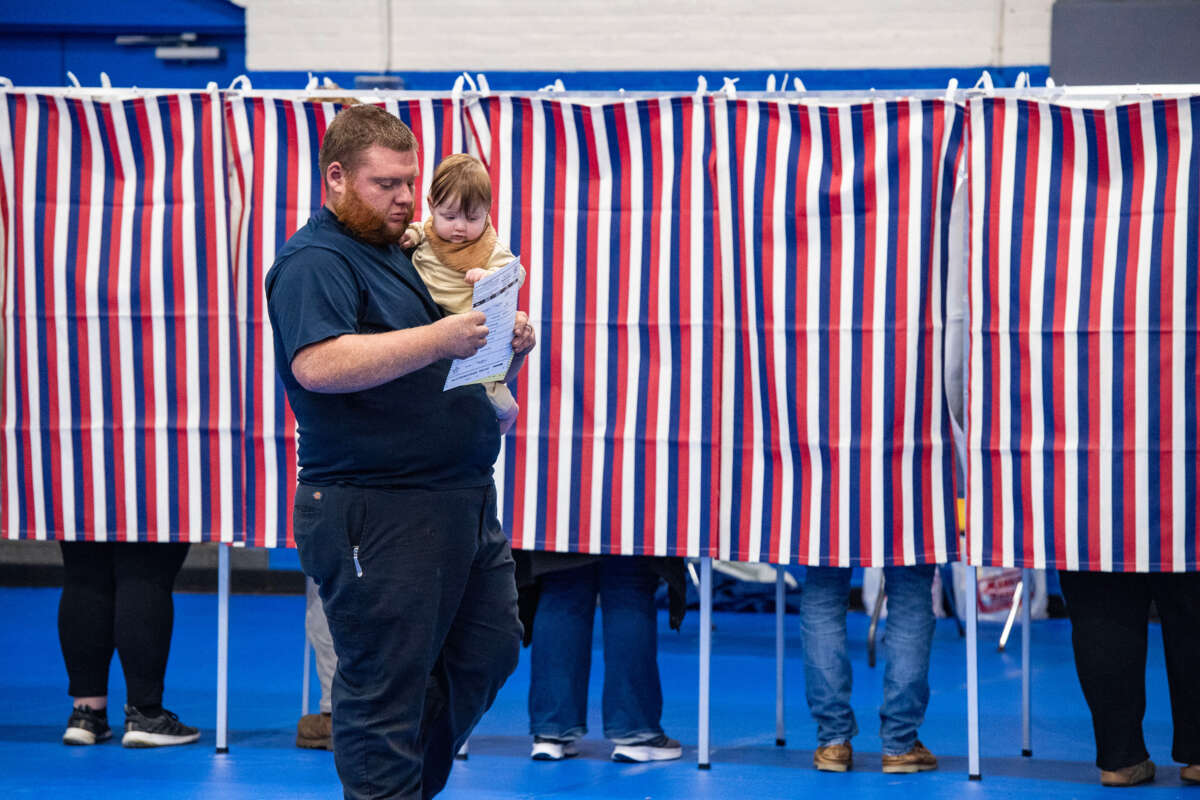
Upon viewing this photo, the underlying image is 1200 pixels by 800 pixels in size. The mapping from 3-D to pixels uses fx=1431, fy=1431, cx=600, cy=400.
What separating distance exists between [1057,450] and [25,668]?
3994 millimetres

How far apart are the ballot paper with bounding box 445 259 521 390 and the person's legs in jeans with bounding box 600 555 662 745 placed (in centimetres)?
165

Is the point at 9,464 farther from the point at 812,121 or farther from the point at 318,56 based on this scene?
the point at 318,56

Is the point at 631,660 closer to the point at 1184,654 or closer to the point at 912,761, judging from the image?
the point at 912,761

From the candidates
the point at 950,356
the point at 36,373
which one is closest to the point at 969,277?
the point at 950,356

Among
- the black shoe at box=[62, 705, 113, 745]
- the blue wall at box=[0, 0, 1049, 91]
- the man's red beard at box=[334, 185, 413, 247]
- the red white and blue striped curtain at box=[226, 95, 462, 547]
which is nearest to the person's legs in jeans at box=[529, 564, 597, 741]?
the red white and blue striped curtain at box=[226, 95, 462, 547]

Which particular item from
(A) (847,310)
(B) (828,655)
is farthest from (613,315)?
(B) (828,655)

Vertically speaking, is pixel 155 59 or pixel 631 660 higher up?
pixel 155 59

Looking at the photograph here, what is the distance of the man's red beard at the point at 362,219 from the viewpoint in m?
2.58

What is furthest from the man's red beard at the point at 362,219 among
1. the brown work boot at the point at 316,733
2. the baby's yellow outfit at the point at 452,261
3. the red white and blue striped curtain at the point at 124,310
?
the brown work boot at the point at 316,733

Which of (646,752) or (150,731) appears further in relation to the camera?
(150,731)

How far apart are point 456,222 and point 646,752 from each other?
69.8 inches

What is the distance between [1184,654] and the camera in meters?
3.91

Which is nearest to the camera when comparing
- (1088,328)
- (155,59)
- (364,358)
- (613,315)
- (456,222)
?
(364,358)

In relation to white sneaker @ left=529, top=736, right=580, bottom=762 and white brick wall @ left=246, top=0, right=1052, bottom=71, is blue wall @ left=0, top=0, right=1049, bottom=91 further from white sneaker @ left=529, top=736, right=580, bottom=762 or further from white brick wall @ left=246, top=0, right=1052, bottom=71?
white sneaker @ left=529, top=736, right=580, bottom=762
